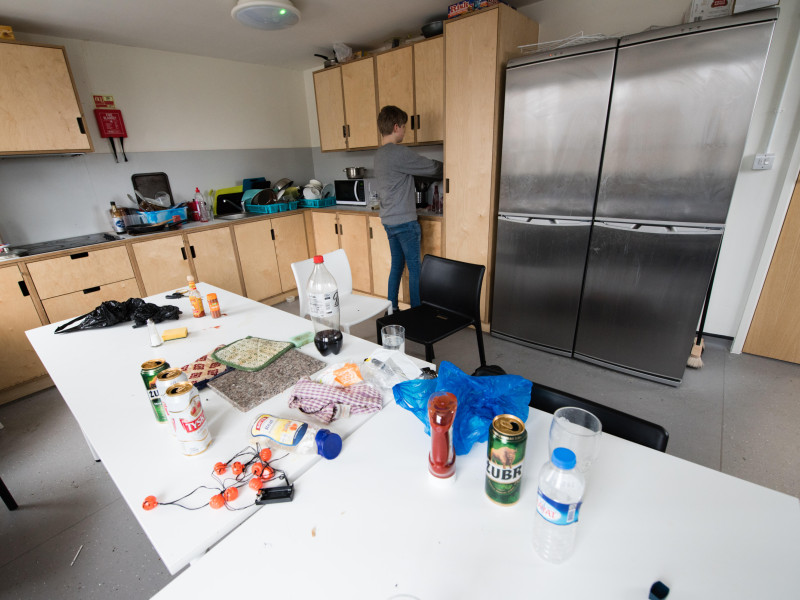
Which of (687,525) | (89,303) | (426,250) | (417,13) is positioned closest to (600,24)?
(417,13)

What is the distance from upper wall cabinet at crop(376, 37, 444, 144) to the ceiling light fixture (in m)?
0.94

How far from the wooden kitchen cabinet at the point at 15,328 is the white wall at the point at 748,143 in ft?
12.9

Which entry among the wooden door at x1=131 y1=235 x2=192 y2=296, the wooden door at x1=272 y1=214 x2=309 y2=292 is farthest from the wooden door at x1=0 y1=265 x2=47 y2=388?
the wooden door at x1=272 y1=214 x2=309 y2=292

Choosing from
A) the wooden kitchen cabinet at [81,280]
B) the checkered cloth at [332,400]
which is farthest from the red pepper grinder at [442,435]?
the wooden kitchen cabinet at [81,280]

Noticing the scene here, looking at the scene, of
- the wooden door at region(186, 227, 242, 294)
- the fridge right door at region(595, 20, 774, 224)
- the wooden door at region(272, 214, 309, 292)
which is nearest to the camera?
the fridge right door at region(595, 20, 774, 224)

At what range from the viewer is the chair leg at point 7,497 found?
1672mm

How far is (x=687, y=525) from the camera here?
2.41 ft

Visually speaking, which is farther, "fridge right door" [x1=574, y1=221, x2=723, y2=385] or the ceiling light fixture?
the ceiling light fixture

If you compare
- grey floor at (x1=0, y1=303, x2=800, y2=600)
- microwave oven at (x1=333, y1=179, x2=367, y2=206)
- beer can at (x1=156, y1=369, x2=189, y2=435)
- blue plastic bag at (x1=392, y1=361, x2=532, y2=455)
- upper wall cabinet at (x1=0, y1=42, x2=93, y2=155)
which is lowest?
grey floor at (x1=0, y1=303, x2=800, y2=600)

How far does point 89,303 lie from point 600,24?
13.5 ft

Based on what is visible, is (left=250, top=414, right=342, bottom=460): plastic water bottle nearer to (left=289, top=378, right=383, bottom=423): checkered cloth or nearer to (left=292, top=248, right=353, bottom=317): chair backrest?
(left=289, top=378, right=383, bottom=423): checkered cloth

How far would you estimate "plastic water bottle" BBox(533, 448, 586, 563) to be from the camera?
2.08 ft

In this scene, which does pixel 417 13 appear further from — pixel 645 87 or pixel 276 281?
pixel 276 281

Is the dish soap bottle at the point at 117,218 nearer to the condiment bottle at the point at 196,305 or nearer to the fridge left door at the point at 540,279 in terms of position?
the condiment bottle at the point at 196,305
